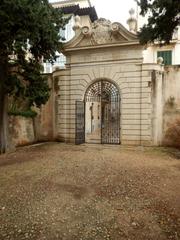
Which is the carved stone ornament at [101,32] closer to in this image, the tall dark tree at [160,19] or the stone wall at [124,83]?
the stone wall at [124,83]

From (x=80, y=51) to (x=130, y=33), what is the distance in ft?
8.57

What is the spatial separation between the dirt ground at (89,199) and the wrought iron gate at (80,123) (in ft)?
13.9

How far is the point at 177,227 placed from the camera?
390 centimetres

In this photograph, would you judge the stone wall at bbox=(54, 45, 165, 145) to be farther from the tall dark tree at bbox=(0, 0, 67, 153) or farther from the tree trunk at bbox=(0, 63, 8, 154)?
the tree trunk at bbox=(0, 63, 8, 154)

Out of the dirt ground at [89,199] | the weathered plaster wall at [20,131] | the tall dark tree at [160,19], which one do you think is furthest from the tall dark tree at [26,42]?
the tall dark tree at [160,19]

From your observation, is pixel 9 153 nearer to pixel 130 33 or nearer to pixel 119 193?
pixel 119 193

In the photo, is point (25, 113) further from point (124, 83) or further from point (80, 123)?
point (124, 83)

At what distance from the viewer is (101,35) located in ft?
39.4

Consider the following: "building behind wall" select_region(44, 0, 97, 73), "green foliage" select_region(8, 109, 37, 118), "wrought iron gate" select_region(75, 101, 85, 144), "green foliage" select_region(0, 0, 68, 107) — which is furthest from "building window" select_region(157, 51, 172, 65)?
"green foliage" select_region(0, 0, 68, 107)

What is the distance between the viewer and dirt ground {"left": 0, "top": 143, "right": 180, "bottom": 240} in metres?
3.77

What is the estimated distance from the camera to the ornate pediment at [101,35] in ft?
37.6

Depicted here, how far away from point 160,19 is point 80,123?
27.4 feet

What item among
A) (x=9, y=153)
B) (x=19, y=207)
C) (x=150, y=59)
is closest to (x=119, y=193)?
(x=19, y=207)

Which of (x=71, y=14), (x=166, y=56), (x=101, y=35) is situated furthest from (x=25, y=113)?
(x=166, y=56)
